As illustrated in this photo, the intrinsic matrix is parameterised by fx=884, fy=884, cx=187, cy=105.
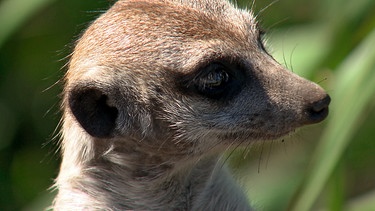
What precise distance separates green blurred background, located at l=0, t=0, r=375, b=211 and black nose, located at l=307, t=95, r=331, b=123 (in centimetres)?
55

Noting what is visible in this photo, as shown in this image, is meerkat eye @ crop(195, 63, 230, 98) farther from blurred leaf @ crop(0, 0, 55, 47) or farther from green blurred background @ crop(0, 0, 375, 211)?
blurred leaf @ crop(0, 0, 55, 47)

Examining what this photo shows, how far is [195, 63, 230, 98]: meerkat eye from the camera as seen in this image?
3.05 meters

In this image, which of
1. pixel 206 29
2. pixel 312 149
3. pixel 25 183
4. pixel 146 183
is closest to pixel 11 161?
pixel 25 183

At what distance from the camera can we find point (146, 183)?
3.30 meters

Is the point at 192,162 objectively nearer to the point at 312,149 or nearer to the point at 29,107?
the point at 312,149

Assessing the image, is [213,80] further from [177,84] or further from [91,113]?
[91,113]

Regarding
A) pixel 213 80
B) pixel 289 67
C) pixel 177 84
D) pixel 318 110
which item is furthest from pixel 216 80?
pixel 289 67

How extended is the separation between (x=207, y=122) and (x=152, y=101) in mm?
222

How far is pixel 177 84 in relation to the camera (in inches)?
123

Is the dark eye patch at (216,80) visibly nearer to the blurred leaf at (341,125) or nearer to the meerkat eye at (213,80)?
the meerkat eye at (213,80)

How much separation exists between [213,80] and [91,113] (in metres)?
0.45

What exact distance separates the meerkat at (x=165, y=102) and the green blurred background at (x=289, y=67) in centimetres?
50

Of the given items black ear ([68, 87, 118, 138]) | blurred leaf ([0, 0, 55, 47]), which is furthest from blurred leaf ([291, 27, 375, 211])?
blurred leaf ([0, 0, 55, 47])

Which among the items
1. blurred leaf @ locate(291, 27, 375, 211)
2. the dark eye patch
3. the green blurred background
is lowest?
the green blurred background
